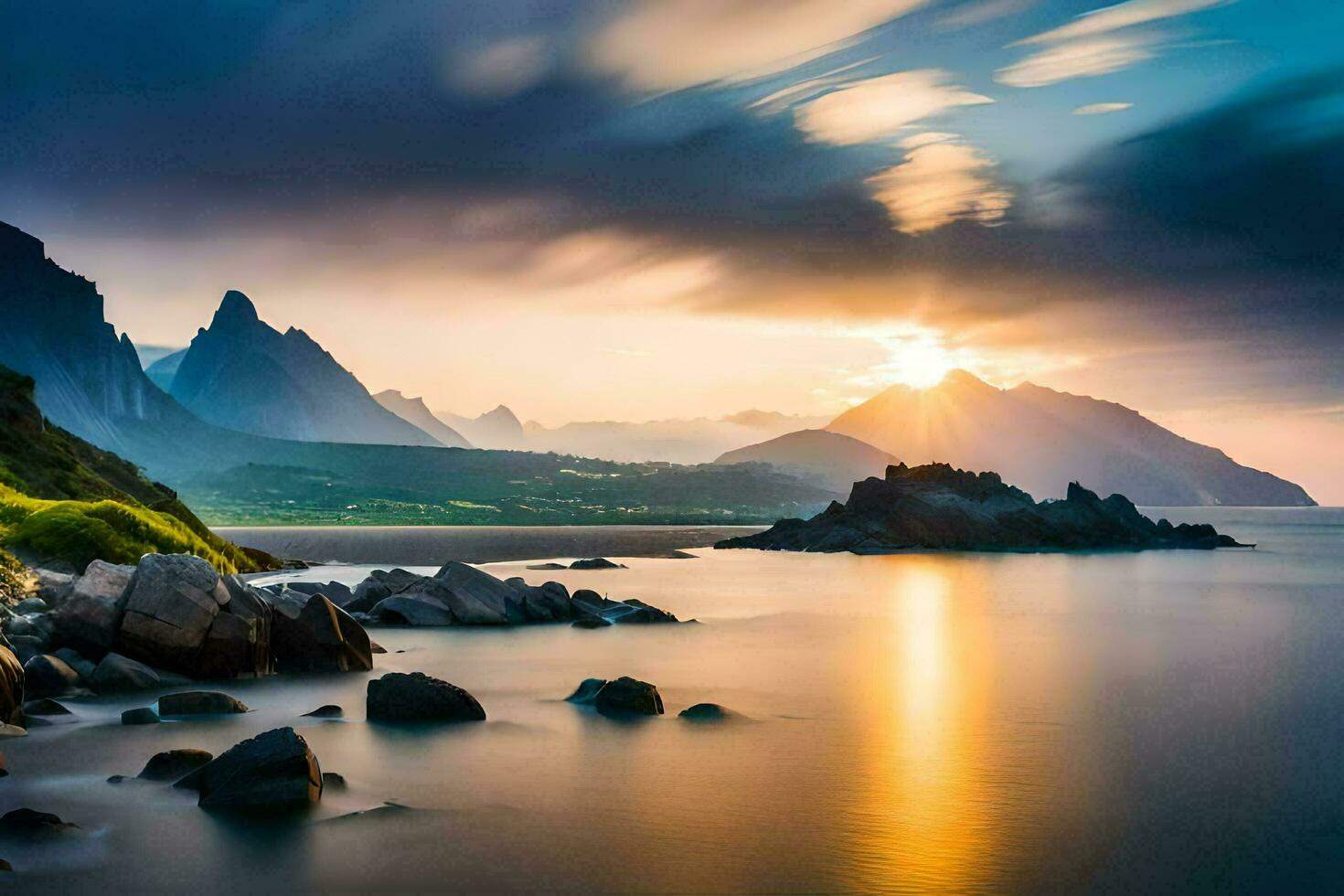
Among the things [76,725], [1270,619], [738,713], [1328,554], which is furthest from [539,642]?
[1328,554]

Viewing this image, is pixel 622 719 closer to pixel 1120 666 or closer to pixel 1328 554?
pixel 1120 666

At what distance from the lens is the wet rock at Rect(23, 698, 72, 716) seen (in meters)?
25.9

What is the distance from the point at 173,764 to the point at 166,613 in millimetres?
12796

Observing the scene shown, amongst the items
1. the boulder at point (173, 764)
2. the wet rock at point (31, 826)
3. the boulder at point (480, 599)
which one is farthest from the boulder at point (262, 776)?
the boulder at point (480, 599)

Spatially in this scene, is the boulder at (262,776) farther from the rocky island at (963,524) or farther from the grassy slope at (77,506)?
the rocky island at (963,524)

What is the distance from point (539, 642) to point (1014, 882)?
34499 mm

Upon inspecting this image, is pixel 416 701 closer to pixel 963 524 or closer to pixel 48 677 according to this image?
pixel 48 677

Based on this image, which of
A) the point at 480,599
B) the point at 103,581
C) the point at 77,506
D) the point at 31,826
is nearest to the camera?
the point at 31,826

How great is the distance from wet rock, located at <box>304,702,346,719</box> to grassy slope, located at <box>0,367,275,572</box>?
73.6 ft

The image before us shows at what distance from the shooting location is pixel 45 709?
26031 millimetres

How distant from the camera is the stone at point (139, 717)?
2547 cm

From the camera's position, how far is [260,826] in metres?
17.5

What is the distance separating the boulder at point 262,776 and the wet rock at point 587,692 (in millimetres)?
13085

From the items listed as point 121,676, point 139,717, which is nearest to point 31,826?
point 139,717
